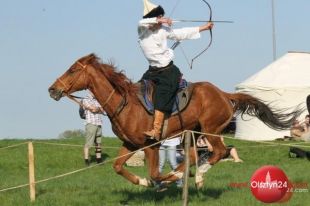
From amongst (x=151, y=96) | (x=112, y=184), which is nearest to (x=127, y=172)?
(x=151, y=96)

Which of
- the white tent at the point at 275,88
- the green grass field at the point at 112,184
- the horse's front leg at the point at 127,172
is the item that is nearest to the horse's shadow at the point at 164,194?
the green grass field at the point at 112,184

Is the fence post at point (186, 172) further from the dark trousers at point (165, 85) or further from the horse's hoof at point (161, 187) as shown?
the horse's hoof at point (161, 187)

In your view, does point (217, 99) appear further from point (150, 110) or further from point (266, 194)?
point (266, 194)

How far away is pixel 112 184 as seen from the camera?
14.1m

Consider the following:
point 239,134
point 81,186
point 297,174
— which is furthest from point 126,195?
point 239,134

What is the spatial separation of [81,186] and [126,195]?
1.65 metres

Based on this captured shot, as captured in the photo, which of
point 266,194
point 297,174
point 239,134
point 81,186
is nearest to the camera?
point 266,194

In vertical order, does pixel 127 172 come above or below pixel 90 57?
below

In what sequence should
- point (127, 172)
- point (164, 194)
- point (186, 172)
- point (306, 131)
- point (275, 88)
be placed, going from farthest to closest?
point (275, 88), point (306, 131), point (164, 194), point (127, 172), point (186, 172)

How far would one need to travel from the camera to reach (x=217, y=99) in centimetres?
1186

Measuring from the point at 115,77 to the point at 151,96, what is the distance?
0.62m

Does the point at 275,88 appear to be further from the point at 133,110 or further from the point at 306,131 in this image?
the point at 133,110

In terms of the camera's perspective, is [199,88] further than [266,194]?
Yes

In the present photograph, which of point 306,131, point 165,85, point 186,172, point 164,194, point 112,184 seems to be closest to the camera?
point 186,172
